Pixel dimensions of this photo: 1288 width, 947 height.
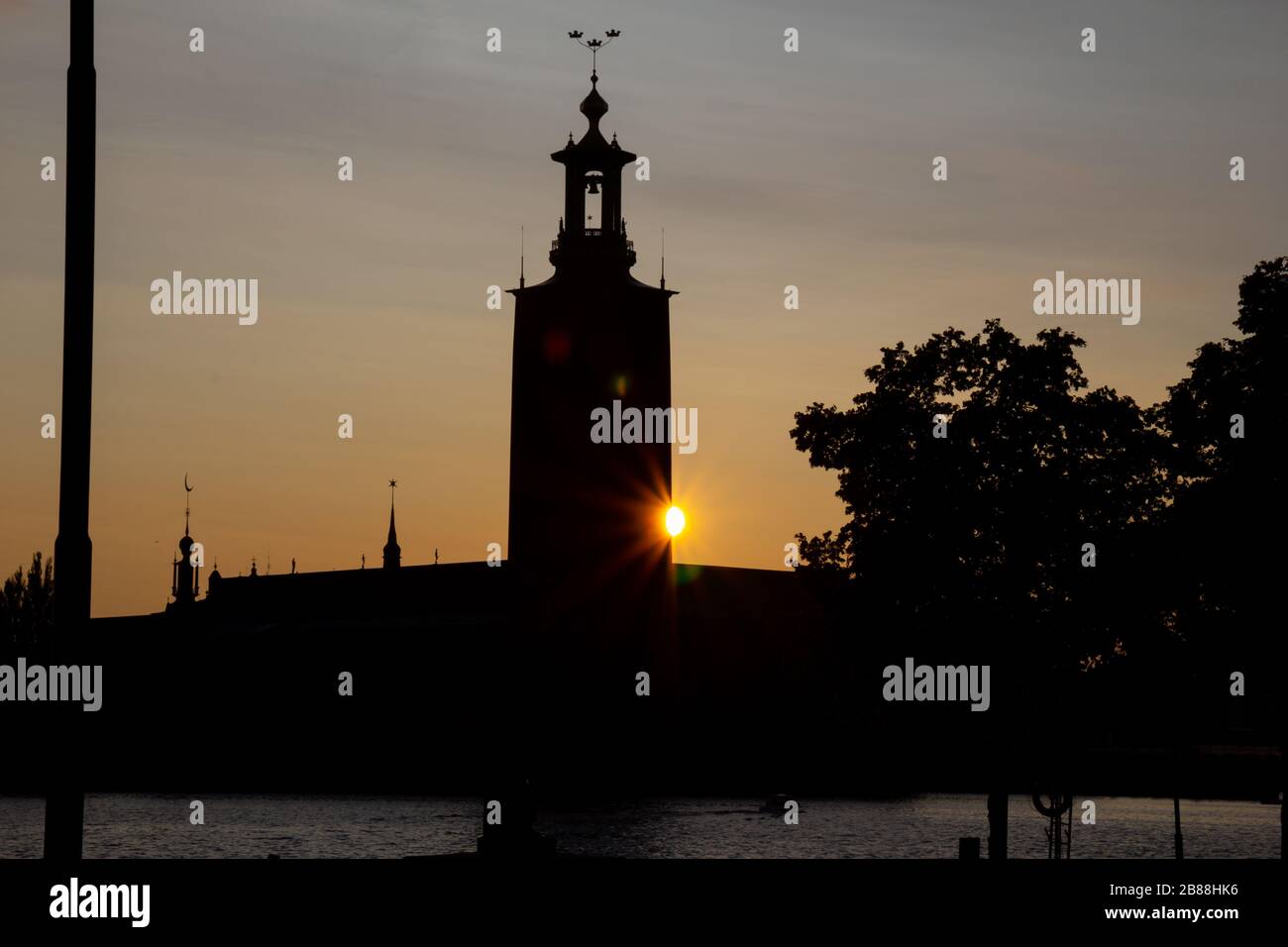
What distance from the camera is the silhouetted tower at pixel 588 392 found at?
98000mm

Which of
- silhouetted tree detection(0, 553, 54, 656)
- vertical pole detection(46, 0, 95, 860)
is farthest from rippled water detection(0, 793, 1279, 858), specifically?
vertical pole detection(46, 0, 95, 860)

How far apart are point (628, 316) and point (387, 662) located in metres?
41.2

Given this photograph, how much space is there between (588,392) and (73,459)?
8757 cm

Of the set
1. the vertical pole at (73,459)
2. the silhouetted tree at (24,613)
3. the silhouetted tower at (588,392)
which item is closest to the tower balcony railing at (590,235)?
the silhouetted tower at (588,392)

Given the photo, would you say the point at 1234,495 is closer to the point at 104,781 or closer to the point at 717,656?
the point at 717,656

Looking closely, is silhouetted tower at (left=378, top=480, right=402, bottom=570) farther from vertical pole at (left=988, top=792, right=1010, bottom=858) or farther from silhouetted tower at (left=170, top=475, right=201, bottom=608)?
vertical pole at (left=988, top=792, right=1010, bottom=858)

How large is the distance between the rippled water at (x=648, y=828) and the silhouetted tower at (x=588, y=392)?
13710mm

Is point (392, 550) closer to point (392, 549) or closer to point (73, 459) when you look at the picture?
point (392, 549)

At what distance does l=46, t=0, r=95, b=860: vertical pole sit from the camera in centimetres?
1138

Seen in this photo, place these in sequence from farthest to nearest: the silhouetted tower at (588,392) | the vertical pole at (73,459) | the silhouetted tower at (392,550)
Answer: the silhouetted tower at (392,550)
the silhouetted tower at (588,392)
the vertical pole at (73,459)

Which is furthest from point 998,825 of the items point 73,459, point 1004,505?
point 73,459

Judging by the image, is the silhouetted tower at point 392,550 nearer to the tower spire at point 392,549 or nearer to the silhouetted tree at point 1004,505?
the tower spire at point 392,549
